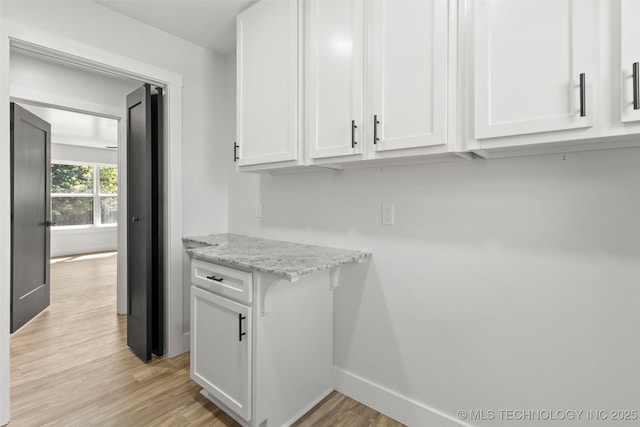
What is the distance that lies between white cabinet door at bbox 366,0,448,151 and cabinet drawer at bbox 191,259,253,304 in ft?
3.07

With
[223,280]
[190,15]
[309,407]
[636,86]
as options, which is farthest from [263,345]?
[190,15]

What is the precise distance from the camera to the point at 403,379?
1.77 meters

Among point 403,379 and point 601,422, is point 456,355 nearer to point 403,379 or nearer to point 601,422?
point 403,379

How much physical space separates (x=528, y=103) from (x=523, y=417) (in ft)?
4.47

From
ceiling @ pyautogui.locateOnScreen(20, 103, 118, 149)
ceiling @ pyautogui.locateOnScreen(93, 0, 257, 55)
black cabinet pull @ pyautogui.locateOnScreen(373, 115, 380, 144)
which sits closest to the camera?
black cabinet pull @ pyautogui.locateOnScreen(373, 115, 380, 144)

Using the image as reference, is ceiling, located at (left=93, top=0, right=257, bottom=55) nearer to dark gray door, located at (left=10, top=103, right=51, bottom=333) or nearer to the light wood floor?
dark gray door, located at (left=10, top=103, right=51, bottom=333)

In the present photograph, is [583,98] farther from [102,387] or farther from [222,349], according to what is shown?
[102,387]

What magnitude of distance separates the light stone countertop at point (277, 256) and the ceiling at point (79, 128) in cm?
349

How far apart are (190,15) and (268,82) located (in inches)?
33.4

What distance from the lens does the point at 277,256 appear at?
5.80 feet

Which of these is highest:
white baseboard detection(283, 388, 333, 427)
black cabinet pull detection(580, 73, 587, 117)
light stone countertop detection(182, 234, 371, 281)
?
black cabinet pull detection(580, 73, 587, 117)

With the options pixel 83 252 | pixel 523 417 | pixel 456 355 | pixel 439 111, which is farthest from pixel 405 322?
pixel 83 252

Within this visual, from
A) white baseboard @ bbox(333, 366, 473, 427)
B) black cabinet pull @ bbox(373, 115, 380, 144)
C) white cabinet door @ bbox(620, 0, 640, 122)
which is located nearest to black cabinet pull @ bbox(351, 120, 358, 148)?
black cabinet pull @ bbox(373, 115, 380, 144)

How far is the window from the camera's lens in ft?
21.7
